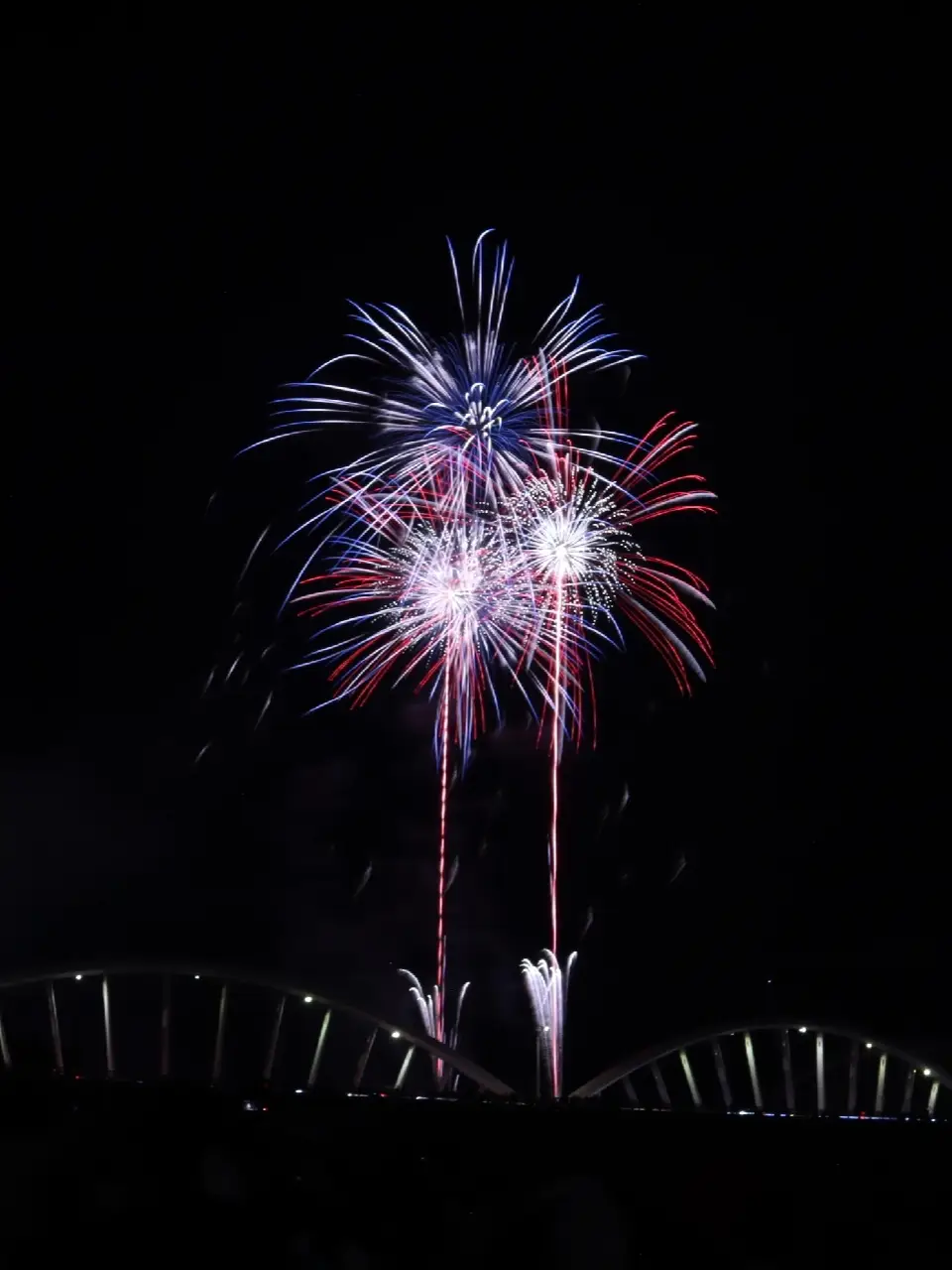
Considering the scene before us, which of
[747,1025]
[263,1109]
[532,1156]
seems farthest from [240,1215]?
[747,1025]

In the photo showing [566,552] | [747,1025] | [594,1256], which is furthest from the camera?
[747,1025]

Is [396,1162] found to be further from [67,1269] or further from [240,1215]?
[67,1269]

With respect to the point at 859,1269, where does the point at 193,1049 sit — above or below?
above

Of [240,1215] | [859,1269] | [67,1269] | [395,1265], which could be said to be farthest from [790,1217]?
[67,1269]

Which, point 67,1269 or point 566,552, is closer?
point 67,1269

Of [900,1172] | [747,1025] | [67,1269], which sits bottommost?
[67,1269]

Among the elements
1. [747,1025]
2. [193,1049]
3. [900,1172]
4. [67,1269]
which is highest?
[193,1049]

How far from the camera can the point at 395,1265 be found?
19.2 feet

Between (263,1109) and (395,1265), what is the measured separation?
2.90 ft

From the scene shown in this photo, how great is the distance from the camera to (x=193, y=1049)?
83.4 metres

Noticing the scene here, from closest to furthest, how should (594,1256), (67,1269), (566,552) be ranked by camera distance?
(594,1256), (67,1269), (566,552)

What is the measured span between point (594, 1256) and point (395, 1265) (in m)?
0.88

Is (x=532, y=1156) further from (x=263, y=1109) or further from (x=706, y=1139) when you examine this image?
(x=263, y=1109)

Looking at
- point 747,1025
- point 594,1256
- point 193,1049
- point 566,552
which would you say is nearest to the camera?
point 594,1256
